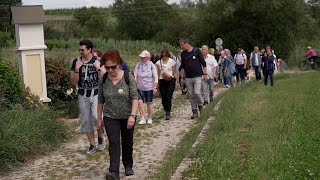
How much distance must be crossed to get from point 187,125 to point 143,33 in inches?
3068

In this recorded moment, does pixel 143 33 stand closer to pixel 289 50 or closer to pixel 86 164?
pixel 289 50

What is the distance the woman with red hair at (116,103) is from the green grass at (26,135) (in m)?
1.80

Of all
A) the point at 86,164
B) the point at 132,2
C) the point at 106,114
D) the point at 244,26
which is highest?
the point at 132,2

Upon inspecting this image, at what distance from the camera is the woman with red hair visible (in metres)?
6.74

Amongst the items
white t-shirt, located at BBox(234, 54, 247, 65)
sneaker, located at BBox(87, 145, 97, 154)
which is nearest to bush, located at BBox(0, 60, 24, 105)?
sneaker, located at BBox(87, 145, 97, 154)

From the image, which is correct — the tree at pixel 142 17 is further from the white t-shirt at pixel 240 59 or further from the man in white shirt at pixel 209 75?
the man in white shirt at pixel 209 75

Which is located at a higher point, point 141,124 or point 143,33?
point 143,33

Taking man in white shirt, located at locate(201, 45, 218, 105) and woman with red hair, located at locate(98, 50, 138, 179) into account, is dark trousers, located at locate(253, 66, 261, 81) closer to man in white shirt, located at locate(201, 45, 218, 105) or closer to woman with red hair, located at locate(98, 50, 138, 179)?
man in white shirt, located at locate(201, 45, 218, 105)

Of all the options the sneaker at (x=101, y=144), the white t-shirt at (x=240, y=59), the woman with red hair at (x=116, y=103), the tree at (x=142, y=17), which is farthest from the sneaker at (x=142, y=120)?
the tree at (x=142, y=17)

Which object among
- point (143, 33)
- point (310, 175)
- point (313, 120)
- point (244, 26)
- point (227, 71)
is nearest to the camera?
point (310, 175)

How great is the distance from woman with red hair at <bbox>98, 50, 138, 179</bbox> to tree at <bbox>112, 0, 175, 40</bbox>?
260 ft

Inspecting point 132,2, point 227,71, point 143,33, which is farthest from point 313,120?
point 132,2

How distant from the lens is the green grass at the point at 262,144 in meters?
6.25

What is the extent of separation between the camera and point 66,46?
53.9 meters
